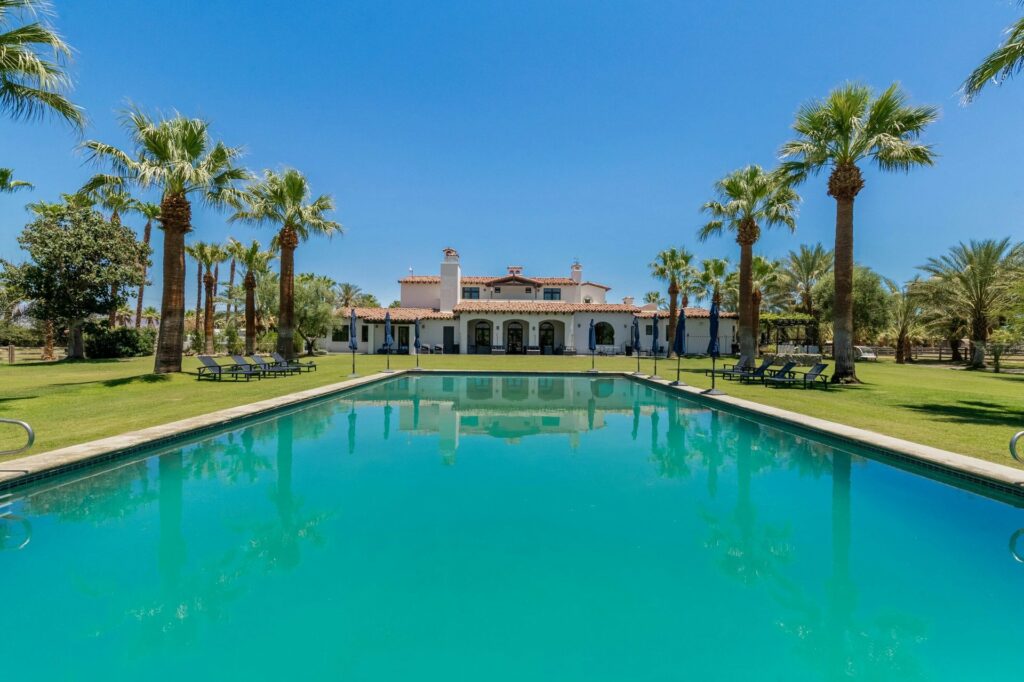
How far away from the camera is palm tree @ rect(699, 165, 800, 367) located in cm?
2219

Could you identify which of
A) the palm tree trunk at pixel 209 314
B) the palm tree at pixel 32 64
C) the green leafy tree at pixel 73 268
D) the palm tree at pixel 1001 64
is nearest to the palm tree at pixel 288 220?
the green leafy tree at pixel 73 268

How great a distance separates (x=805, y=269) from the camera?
44.1m

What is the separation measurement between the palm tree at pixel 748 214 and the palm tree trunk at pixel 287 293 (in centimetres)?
2136

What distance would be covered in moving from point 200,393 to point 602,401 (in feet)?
39.6

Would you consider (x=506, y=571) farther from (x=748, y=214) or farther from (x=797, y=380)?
(x=748, y=214)

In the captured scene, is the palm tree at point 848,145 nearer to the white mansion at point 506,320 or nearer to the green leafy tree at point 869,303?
the white mansion at point 506,320

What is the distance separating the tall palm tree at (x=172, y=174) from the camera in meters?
16.0

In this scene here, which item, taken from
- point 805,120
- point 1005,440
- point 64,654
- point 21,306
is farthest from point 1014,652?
point 21,306

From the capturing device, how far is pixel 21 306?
27203 mm

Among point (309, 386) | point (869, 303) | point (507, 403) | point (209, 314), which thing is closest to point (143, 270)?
point (209, 314)

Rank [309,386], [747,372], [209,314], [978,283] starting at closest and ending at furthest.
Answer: [309,386]
[747,372]
[978,283]
[209,314]

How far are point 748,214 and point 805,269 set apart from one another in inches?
1029

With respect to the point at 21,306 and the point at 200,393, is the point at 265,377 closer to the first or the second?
the point at 200,393

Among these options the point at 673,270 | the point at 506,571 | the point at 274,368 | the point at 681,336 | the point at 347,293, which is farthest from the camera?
the point at 347,293
